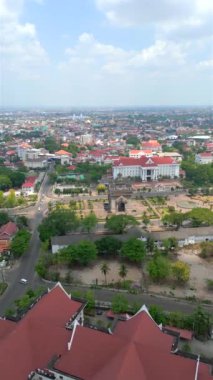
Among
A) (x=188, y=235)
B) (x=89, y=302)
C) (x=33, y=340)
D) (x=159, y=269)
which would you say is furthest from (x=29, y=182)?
(x=33, y=340)

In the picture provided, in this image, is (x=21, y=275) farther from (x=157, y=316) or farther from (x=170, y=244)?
(x=170, y=244)

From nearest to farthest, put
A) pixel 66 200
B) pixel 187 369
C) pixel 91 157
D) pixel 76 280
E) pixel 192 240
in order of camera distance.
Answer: pixel 187 369 → pixel 76 280 → pixel 192 240 → pixel 66 200 → pixel 91 157

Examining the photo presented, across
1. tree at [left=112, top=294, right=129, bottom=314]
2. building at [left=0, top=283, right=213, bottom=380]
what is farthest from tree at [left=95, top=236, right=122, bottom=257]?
building at [left=0, top=283, right=213, bottom=380]

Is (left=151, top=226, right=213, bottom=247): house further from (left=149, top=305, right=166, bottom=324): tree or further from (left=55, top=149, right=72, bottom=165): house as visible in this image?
(left=55, top=149, right=72, bottom=165): house

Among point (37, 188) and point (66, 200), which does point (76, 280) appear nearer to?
point (66, 200)

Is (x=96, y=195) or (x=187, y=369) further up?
(x=187, y=369)

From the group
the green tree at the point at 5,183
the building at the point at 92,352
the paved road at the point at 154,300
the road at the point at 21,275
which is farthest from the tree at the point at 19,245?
the green tree at the point at 5,183

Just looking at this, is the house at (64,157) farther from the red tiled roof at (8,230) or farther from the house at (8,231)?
the red tiled roof at (8,230)

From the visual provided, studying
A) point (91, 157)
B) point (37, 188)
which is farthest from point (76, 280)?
point (91, 157)
